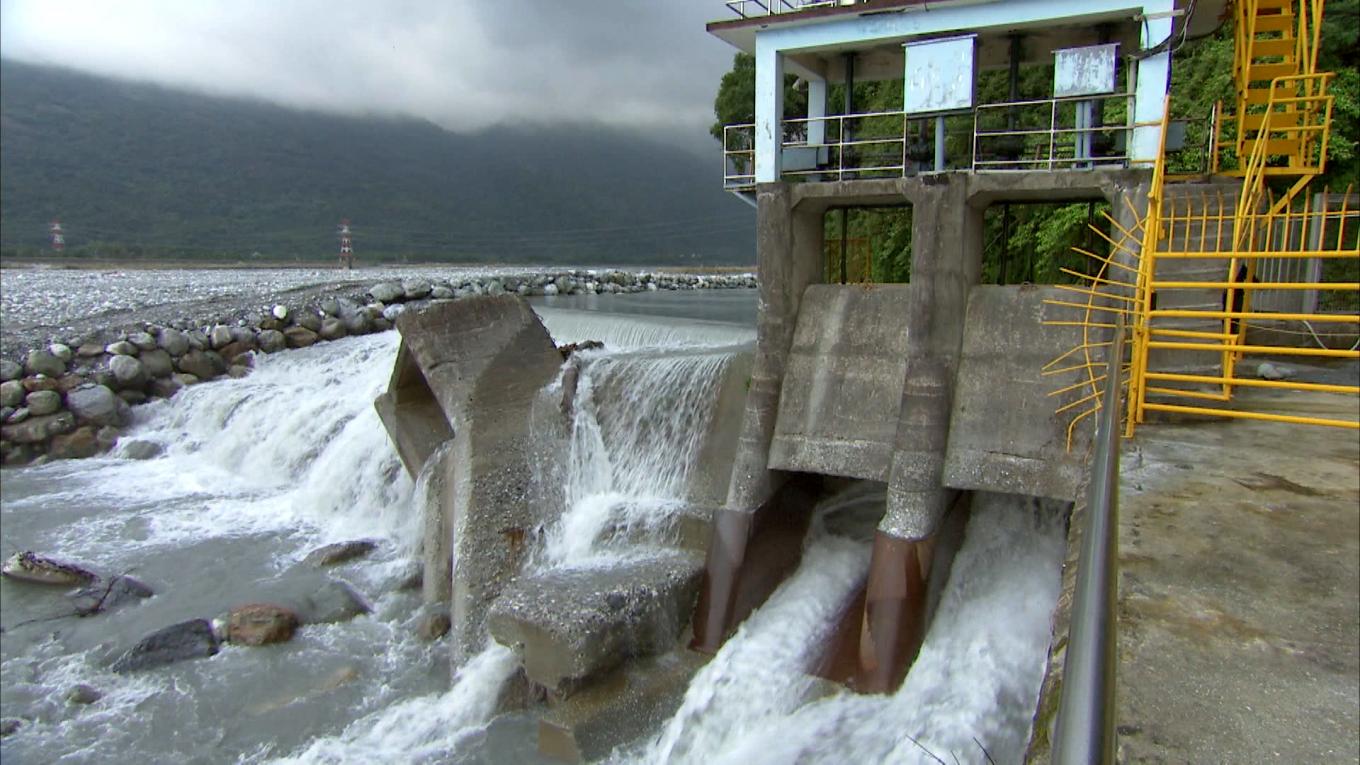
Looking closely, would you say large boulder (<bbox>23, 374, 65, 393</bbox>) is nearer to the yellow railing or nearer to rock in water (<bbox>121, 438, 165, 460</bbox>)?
rock in water (<bbox>121, 438, 165, 460</bbox>)

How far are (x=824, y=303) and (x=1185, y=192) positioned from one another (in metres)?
4.02

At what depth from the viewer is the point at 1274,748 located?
2.95 metres

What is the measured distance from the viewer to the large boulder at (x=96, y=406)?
1811 centimetres

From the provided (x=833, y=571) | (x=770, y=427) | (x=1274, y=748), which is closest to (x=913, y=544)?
(x=833, y=571)

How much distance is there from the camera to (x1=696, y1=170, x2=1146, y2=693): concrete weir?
877cm

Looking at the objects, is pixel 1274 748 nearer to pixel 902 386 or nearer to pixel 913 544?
pixel 913 544

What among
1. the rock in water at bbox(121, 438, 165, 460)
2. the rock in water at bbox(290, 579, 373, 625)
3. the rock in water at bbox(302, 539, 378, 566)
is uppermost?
→ the rock in water at bbox(121, 438, 165, 460)

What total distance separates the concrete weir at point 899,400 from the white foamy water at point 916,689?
13.2 inches

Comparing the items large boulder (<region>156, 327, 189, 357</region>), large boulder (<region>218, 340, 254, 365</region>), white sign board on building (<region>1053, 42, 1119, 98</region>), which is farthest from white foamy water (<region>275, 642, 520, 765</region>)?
large boulder (<region>156, 327, 189, 357</region>)

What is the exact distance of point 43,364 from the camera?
1862 cm

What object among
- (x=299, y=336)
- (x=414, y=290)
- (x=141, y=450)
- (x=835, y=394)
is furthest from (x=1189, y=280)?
(x=414, y=290)

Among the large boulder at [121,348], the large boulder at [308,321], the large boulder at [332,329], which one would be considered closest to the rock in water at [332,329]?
the large boulder at [332,329]

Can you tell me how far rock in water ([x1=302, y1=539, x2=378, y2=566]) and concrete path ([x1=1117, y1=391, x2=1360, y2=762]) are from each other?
34.0 feet

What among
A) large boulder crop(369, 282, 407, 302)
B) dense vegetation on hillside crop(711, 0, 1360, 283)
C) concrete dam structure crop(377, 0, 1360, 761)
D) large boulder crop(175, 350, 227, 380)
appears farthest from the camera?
large boulder crop(369, 282, 407, 302)
